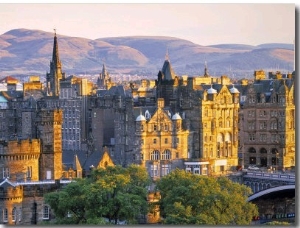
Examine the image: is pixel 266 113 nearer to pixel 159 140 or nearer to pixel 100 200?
pixel 159 140

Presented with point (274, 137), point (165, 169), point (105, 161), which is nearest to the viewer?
point (105, 161)

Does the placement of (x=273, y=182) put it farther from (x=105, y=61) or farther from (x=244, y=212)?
(x=244, y=212)

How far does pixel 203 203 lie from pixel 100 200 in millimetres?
2794

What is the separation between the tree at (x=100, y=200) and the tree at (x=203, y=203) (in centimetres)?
88

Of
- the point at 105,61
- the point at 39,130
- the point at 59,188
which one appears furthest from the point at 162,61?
the point at 59,188

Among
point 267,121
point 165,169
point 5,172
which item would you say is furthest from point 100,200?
point 267,121

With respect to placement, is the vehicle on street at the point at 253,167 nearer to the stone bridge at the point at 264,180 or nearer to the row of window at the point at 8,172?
the stone bridge at the point at 264,180

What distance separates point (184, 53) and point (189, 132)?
7258 mm

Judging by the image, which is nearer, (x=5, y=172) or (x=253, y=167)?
(x=5, y=172)

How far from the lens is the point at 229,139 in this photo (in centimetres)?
6381

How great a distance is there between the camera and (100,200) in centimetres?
4641

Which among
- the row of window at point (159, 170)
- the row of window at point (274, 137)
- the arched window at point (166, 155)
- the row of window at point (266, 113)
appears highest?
the row of window at point (266, 113)

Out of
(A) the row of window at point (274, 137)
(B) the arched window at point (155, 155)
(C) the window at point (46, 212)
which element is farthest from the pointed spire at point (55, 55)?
(C) the window at point (46, 212)

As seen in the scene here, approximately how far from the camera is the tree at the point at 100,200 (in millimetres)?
46094
